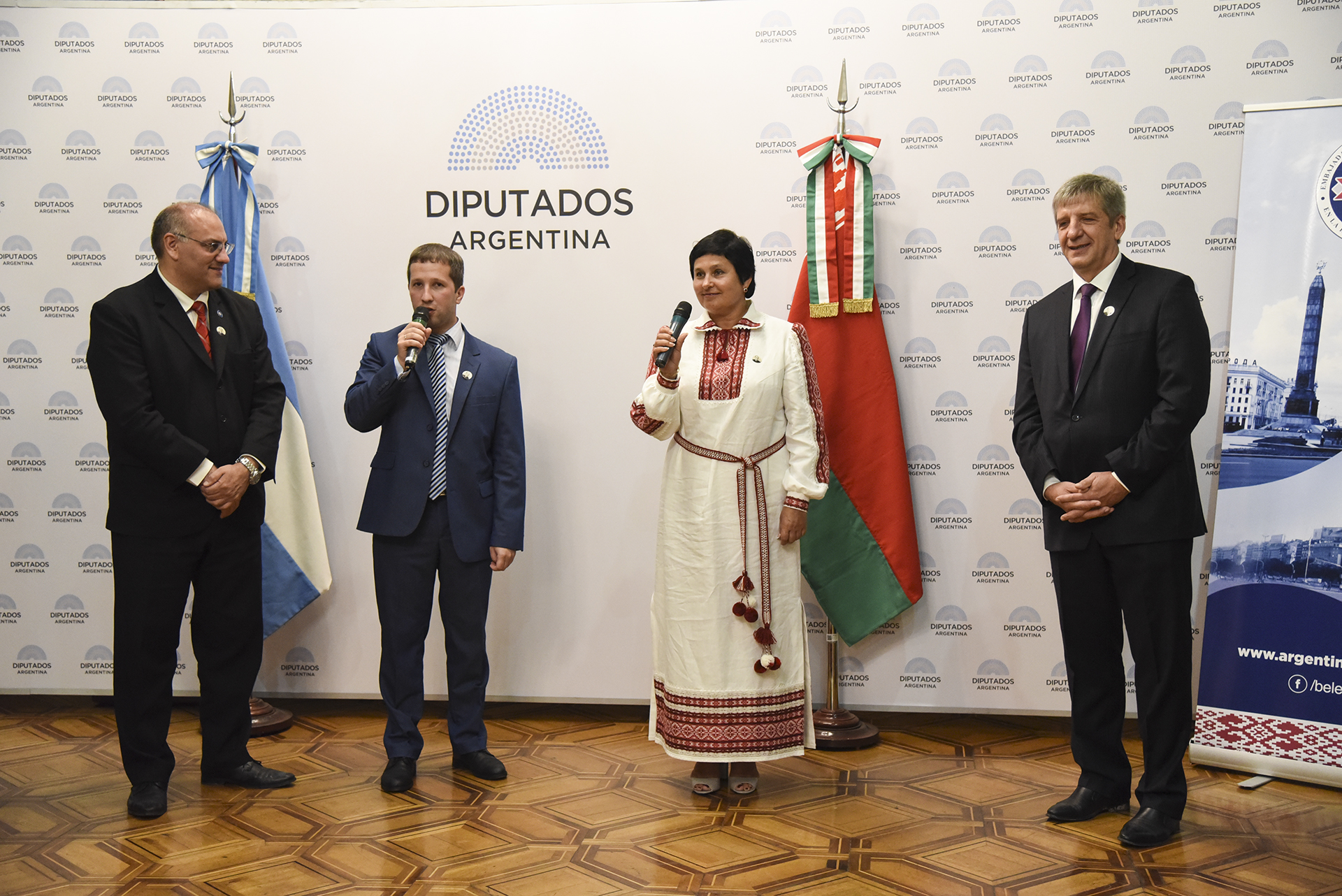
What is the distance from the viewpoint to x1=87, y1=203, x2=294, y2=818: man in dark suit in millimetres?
3039

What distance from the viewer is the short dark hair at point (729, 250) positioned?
3162mm

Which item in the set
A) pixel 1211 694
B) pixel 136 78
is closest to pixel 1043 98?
pixel 1211 694

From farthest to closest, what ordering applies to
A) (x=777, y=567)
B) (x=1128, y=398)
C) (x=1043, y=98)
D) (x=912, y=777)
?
(x=1043, y=98), (x=912, y=777), (x=777, y=567), (x=1128, y=398)

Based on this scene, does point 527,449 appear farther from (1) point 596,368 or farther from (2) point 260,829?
(2) point 260,829

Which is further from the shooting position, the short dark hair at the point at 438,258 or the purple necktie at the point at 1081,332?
the short dark hair at the point at 438,258

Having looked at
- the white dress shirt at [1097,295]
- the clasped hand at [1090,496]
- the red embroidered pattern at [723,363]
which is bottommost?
the clasped hand at [1090,496]

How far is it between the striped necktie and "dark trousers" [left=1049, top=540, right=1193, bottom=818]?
1924mm

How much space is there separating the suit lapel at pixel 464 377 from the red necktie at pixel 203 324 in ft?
2.45

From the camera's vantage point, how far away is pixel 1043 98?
3.85 m

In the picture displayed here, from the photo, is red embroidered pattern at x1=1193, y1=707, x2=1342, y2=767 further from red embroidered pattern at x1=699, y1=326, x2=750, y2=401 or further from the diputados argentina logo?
the diputados argentina logo

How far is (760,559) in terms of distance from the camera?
3.16m

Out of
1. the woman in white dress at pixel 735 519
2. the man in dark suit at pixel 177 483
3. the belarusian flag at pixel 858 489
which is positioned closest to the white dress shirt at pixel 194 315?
the man in dark suit at pixel 177 483

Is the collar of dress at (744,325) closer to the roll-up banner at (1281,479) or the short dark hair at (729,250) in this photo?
the short dark hair at (729,250)

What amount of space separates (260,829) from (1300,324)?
3.70 meters
